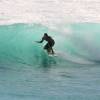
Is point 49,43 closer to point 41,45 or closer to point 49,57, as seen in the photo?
point 49,57

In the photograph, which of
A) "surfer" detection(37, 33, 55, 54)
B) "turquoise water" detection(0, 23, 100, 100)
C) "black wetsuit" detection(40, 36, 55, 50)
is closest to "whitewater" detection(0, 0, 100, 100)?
"turquoise water" detection(0, 23, 100, 100)

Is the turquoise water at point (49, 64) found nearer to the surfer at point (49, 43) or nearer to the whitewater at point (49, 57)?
the whitewater at point (49, 57)

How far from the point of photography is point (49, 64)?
2059 centimetres

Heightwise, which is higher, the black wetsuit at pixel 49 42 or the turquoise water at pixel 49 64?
the black wetsuit at pixel 49 42

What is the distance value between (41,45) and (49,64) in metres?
2.14

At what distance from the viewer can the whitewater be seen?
14.7 meters

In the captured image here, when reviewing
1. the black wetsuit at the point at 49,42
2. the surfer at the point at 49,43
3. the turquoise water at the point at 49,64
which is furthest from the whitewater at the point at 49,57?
the black wetsuit at the point at 49,42

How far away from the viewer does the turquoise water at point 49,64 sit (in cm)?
1449

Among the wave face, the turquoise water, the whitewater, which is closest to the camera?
the turquoise water

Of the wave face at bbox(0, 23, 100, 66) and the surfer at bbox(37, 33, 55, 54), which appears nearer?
the surfer at bbox(37, 33, 55, 54)

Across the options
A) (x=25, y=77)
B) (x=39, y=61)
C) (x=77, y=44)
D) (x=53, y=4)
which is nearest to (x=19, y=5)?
(x=53, y=4)

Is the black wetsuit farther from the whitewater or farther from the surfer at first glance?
the whitewater

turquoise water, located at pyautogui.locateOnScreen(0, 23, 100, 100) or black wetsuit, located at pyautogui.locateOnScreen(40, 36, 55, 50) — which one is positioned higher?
black wetsuit, located at pyautogui.locateOnScreen(40, 36, 55, 50)

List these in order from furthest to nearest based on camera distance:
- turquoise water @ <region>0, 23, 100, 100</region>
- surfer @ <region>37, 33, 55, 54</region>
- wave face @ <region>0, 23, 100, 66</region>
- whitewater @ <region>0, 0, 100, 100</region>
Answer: wave face @ <region>0, 23, 100, 66</region>, surfer @ <region>37, 33, 55, 54</region>, whitewater @ <region>0, 0, 100, 100</region>, turquoise water @ <region>0, 23, 100, 100</region>
